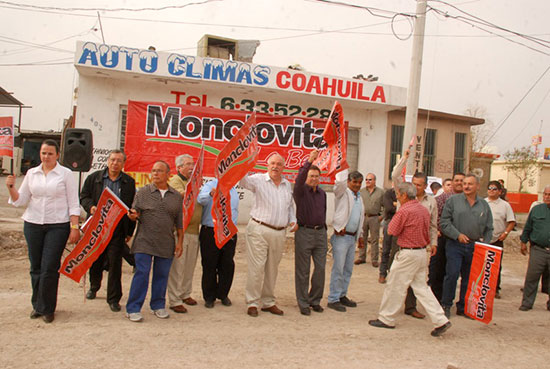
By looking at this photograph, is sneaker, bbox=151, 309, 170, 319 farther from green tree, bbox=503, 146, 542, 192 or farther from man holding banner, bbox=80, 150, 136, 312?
green tree, bbox=503, 146, 542, 192

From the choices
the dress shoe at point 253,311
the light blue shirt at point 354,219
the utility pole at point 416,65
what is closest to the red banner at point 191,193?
the dress shoe at point 253,311

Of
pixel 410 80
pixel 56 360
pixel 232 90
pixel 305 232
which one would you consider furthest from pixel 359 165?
pixel 56 360

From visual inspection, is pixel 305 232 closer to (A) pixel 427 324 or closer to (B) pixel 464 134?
(A) pixel 427 324

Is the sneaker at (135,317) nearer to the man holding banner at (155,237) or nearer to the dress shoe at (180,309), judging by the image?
the man holding banner at (155,237)

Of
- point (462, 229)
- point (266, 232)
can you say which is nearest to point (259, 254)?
point (266, 232)

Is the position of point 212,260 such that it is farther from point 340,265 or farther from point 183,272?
point 340,265

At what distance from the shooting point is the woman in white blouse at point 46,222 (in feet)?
16.1

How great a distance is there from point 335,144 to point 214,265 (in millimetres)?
2249

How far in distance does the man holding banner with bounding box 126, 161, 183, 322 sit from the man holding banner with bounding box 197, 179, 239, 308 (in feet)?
1.93

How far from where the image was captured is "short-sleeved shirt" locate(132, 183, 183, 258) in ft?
16.7

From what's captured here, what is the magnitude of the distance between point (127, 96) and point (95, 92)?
786 millimetres

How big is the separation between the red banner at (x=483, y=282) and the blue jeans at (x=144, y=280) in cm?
388

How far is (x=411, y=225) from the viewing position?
18.1 ft

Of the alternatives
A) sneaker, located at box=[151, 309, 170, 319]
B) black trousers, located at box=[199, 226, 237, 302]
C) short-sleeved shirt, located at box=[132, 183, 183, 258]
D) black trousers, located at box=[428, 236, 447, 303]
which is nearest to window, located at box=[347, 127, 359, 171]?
black trousers, located at box=[428, 236, 447, 303]
